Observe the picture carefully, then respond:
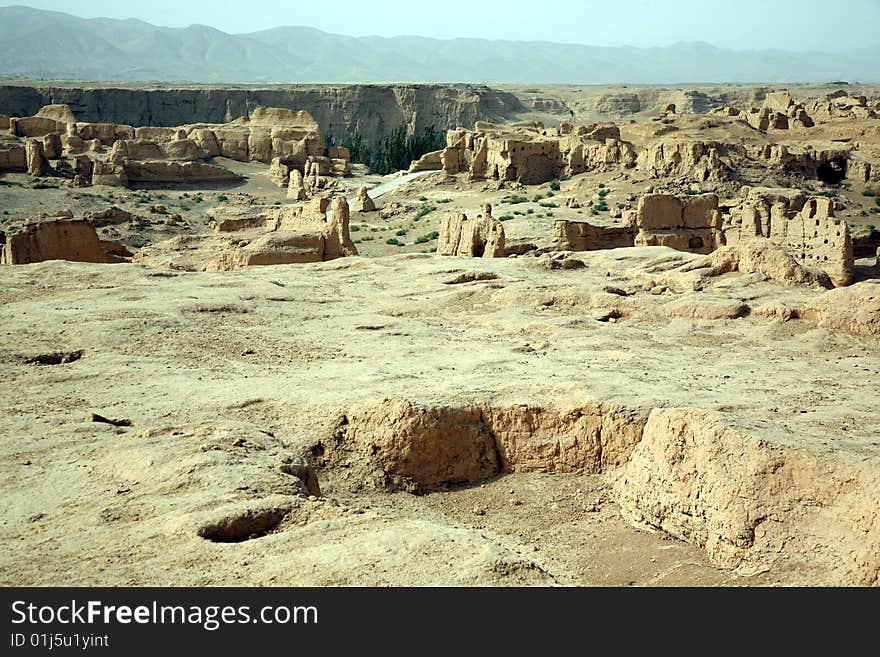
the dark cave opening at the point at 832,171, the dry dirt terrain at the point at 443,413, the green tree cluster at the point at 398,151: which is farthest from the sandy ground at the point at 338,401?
the green tree cluster at the point at 398,151

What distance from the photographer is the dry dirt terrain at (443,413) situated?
6.11 m

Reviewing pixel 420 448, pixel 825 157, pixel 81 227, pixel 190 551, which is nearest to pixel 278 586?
pixel 190 551

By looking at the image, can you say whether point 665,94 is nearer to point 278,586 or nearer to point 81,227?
point 81,227

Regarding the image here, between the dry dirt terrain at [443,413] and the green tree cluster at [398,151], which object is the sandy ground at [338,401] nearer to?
the dry dirt terrain at [443,413]

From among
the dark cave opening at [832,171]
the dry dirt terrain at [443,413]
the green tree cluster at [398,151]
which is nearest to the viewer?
the dry dirt terrain at [443,413]

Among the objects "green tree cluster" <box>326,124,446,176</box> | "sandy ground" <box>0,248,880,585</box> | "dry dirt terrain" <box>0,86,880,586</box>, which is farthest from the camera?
"green tree cluster" <box>326,124,446,176</box>

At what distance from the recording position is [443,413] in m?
8.46

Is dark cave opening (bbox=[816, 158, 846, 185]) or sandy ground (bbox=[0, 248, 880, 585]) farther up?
dark cave opening (bbox=[816, 158, 846, 185])

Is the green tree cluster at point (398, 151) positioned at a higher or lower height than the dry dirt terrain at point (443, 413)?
higher

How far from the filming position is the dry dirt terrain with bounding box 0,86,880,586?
20.1ft

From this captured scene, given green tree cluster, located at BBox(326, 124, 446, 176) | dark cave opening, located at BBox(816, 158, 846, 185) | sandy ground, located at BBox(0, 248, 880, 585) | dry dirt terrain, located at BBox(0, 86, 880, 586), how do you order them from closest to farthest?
sandy ground, located at BBox(0, 248, 880, 585) < dry dirt terrain, located at BBox(0, 86, 880, 586) < dark cave opening, located at BBox(816, 158, 846, 185) < green tree cluster, located at BBox(326, 124, 446, 176)

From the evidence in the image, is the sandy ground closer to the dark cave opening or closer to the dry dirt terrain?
the dry dirt terrain

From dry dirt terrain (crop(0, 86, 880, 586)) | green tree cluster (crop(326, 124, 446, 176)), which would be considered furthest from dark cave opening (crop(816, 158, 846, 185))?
green tree cluster (crop(326, 124, 446, 176))

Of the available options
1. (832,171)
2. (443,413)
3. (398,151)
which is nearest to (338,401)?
(443,413)
